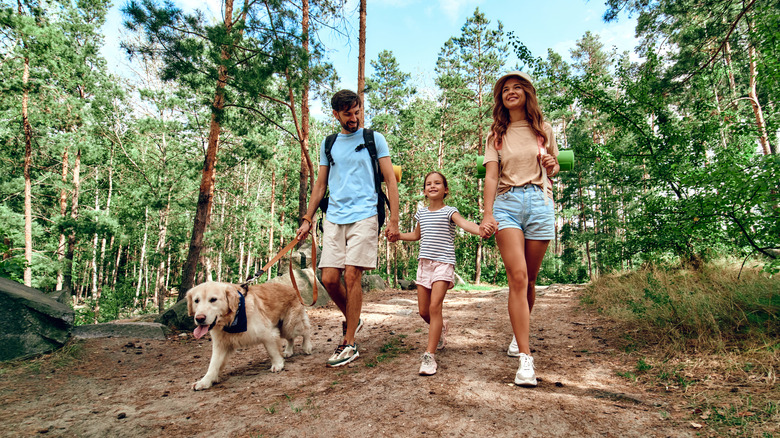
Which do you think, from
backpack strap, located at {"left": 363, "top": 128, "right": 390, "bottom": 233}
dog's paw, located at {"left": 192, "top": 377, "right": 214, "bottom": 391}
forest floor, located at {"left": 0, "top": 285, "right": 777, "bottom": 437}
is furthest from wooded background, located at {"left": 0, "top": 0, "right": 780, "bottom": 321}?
dog's paw, located at {"left": 192, "top": 377, "right": 214, "bottom": 391}

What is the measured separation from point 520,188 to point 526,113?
2.20 ft

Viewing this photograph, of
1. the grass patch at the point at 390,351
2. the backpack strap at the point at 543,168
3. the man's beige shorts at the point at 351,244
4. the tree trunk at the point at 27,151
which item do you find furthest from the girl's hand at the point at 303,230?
the tree trunk at the point at 27,151

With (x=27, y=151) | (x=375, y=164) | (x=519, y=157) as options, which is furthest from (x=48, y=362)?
(x=27, y=151)

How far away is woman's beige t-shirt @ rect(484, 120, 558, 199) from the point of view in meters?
2.88

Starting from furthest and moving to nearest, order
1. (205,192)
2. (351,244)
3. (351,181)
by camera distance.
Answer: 1. (205,192)
2. (351,181)
3. (351,244)

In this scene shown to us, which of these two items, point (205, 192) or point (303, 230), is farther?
point (205, 192)

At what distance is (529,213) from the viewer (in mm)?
2822

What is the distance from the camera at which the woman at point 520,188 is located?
2762 mm

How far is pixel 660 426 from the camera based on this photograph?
73.6 inches

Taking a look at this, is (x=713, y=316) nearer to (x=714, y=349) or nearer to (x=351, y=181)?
(x=714, y=349)

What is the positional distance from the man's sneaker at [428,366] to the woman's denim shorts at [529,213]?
3.90 ft

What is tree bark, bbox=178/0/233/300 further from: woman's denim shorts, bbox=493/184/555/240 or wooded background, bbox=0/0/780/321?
woman's denim shorts, bbox=493/184/555/240

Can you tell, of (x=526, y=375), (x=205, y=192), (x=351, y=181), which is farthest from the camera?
(x=205, y=192)

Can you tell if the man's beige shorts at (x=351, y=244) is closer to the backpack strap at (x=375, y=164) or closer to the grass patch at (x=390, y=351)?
the backpack strap at (x=375, y=164)
